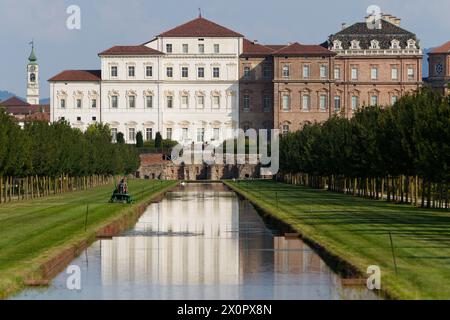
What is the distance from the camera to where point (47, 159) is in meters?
69.4

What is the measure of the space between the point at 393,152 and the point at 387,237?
2511 cm

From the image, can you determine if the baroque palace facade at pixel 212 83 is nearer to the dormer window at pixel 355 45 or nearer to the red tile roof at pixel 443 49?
the dormer window at pixel 355 45

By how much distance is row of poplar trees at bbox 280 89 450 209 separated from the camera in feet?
158

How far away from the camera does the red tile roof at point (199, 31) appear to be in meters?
159

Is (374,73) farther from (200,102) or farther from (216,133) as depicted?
(200,102)

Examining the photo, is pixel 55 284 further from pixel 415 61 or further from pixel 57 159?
pixel 415 61

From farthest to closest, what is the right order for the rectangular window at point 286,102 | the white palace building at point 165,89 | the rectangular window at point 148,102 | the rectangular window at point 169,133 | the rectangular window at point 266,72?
the rectangular window at point 266,72 → the rectangular window at point 148,102 → the rectangular window at point 169,133 → the white palace building at point 165,89 → the rectangular window at point 286,102

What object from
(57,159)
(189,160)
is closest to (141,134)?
(189,160)

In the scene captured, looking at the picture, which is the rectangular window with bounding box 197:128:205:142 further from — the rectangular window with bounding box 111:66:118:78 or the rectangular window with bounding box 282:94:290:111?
the rectangular window with bounding box 111:66:118:78

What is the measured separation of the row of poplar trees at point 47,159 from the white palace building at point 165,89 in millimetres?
54093

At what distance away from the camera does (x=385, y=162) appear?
61281 mm

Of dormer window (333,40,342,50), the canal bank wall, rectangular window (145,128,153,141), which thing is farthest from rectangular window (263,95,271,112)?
the canal bank wall

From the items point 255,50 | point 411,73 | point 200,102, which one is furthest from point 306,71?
point 200,102

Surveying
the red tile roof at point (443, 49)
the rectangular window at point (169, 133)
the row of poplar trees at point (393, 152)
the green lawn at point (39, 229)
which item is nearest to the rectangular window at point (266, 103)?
the rectangular window at point (169, 133)
